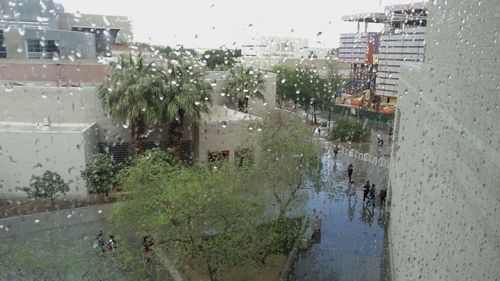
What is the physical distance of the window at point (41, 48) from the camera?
16141mm

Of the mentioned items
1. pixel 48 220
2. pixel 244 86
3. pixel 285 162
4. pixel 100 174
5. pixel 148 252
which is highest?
pixel 244 86

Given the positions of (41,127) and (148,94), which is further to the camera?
(41,127)

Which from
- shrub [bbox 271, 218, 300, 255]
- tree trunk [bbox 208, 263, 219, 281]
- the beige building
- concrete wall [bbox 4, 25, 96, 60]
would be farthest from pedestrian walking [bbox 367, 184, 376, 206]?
concrete wall [bbox 4, 25, 96, 60]

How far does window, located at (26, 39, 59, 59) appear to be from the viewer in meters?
16.1

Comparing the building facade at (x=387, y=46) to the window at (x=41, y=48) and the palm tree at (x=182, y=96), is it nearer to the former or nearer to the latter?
the palm tree at (x=182, y=96)

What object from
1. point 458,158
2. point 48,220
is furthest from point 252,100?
point 458,158

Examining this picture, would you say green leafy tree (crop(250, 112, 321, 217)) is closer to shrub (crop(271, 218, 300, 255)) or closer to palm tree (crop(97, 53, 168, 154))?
shrub (crop(271, 218, 300, 255))

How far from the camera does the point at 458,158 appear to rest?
10.6 feet

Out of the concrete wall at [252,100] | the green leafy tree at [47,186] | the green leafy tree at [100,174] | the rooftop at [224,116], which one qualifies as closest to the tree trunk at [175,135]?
the rooftop at [224,116]

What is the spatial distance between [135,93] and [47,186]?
2.76 metres

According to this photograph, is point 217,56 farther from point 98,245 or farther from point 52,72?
point 98,245

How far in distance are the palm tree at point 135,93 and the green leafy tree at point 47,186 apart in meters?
1.99

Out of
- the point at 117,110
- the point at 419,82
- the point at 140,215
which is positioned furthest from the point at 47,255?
the point at 419,82

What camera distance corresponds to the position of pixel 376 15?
60.2ft
